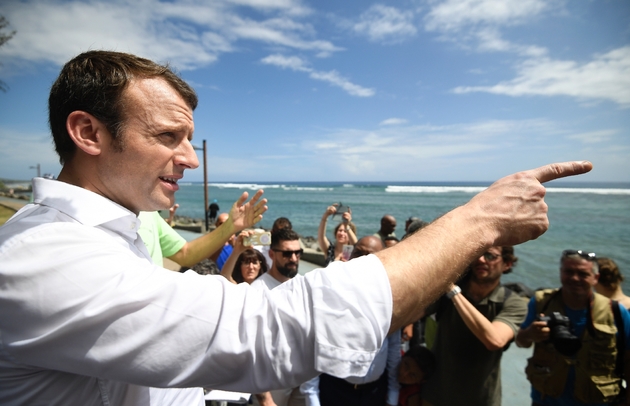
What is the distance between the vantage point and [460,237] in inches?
37.7

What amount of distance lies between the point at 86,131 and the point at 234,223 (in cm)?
133

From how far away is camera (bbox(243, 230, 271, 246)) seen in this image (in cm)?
360

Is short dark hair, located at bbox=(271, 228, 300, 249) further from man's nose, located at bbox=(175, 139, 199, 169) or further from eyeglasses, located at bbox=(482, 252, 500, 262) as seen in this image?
man's nose, located at bbox=(175, 139, 199, 169)

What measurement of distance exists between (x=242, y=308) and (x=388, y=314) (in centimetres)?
34

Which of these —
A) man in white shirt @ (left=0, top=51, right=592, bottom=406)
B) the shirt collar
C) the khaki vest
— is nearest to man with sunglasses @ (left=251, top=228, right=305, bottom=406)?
the khaki vest

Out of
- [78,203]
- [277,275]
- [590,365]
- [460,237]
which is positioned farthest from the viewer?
[277,275]

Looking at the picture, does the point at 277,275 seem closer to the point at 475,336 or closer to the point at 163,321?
the point at 475,336

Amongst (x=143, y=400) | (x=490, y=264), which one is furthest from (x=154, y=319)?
(x=490, y=264)

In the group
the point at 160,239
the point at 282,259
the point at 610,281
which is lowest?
the point at 610,281

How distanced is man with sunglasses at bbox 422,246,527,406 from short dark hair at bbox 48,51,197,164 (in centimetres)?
263

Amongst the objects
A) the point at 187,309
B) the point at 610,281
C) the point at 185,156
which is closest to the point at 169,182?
the point at 185,156

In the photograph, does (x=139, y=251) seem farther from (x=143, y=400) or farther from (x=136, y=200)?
(x=143, y=400)

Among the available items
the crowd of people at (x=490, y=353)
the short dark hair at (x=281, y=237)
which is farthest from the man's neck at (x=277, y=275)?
the crowd of people at (x=490, y=353)

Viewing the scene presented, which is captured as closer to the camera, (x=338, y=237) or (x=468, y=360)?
(x=468, y=360)
